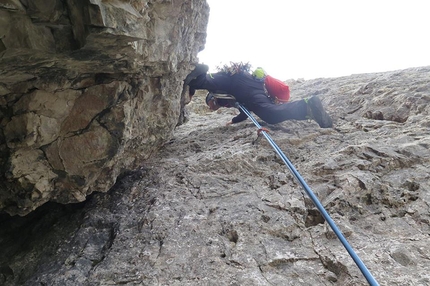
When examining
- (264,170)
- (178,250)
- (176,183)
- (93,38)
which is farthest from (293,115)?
(93,38)

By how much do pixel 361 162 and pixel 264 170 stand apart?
4.32 ft

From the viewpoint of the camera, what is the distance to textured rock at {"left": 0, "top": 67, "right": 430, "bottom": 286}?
3.16m

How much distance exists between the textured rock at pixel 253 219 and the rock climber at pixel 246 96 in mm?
323

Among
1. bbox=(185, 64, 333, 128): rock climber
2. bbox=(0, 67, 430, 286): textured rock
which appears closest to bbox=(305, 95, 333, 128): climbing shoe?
bbox=(185, 64, 333, 128): rock climber

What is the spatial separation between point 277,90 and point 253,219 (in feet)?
11.2

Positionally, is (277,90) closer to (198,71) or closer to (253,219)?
(198,71)

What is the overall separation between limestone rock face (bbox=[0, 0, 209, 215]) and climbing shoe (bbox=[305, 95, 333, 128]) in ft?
7.75

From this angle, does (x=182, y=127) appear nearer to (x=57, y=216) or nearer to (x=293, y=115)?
(x=293, y=115)

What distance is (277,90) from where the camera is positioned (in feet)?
21.2

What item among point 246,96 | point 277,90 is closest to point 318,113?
point 277,90

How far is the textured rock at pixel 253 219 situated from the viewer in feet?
10.4

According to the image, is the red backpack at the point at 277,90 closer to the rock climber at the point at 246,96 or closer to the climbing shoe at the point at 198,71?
the rock climber at the point at 246,96

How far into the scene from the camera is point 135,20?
2807mm

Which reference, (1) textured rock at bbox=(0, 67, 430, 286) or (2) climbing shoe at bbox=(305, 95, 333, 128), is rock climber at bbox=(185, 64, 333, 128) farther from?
(1) textured rock at bbox=(0, 67, 430, 286)
